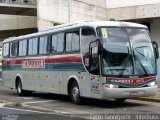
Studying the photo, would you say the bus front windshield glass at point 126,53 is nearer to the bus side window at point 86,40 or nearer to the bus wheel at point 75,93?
the bus side window at point 86,40

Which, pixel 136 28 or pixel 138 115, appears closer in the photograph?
pixel 138 115

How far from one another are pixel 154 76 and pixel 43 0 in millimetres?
22037

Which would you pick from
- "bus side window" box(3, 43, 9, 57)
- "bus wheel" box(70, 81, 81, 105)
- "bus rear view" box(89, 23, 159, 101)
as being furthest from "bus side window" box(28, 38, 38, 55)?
"bus rear view" box(89, 23, 159, 101)

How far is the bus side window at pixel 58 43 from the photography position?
18.7 metres

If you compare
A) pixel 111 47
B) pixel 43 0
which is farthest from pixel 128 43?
pixel 43 0

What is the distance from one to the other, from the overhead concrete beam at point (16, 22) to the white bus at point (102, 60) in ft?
99.3

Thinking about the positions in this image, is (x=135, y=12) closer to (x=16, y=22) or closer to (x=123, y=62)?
(x=16, y=22)

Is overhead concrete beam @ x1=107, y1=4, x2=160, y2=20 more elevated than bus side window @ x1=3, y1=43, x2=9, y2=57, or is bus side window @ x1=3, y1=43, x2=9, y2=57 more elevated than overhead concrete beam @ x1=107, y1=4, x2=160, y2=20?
overhead concrete beam @ x1=107, y1=4, x2=160, y2=20

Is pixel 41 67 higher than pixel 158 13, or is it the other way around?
pixel 158 13

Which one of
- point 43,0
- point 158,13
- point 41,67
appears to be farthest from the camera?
point 158,13

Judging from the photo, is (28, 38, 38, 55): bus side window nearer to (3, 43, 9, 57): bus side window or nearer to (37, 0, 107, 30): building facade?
(3, 43, 9, 57): bus side window

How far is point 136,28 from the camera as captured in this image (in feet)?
55.5

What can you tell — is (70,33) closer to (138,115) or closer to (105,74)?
(105,74)

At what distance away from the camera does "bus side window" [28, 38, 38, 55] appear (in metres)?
21.5
